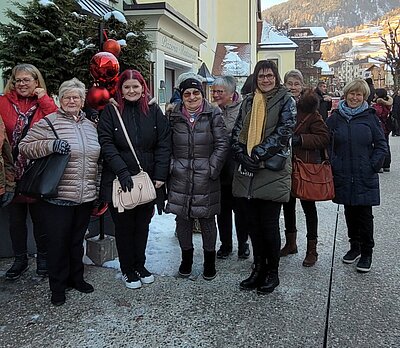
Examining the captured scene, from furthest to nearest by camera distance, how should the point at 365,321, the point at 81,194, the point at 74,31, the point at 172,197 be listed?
the point at 74,31 → the point at 172,197 → the point at 81,194 → the point at 365,321

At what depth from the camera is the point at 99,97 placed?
4562 millimetres

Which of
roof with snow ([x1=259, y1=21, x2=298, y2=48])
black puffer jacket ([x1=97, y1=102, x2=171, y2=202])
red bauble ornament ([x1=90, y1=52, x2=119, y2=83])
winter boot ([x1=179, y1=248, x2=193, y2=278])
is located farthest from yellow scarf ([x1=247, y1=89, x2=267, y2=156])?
roof with snow ([x1=259, y1=21, x2=298, y2=48])

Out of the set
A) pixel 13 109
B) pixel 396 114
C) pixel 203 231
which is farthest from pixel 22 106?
pixel 396 114

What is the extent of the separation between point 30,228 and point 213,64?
18019mm

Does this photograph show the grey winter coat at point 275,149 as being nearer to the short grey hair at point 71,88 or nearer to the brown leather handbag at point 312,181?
the brown leather handbag at point 312,181

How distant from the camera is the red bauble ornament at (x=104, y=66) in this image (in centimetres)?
439

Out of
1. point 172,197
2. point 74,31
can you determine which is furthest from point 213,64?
point 172,197

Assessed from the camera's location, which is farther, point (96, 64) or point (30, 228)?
point (30, 228)

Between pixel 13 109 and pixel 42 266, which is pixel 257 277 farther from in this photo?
pixel 13 109

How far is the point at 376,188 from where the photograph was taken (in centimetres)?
444

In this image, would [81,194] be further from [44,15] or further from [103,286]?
[44,15]

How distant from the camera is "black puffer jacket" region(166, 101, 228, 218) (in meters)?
4.11

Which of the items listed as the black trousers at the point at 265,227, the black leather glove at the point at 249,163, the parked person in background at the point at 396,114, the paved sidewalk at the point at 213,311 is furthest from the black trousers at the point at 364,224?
the parked person in background at the point at 396,114

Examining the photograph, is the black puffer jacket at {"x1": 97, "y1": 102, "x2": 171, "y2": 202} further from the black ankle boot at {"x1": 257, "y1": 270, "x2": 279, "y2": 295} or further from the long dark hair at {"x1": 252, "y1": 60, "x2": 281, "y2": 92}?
the black ankle boot at {"x1": 257, "y1": 270, "x2": 279, "y2": 295}
